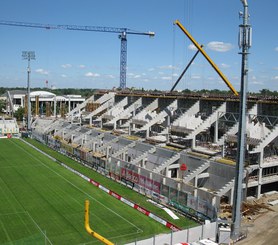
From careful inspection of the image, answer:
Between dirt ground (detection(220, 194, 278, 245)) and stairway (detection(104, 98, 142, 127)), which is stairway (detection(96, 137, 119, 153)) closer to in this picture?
stairway (detection(104, 98, 142, 127))

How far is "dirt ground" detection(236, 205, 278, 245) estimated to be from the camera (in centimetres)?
2666

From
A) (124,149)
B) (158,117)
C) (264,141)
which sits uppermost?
(158,117)

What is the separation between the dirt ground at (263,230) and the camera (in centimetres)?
2666

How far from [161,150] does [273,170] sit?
14270mm

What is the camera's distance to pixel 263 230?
28.9 meters

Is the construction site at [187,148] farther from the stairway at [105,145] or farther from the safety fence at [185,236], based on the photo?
the safety fence at [185,236]

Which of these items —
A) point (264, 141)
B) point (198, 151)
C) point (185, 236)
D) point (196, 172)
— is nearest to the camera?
point (185, 236)

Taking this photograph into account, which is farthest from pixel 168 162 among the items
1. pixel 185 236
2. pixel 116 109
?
pixel 116 109

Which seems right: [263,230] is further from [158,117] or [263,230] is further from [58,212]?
[158,117]

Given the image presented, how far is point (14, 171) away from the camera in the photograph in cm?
4675

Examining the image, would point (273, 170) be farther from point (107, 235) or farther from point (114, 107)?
point (114, 107)

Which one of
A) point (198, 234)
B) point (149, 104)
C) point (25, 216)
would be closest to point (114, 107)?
point (149, 104)

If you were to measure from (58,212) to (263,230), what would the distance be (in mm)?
17742

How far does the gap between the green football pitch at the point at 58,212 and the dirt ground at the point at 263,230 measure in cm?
672
